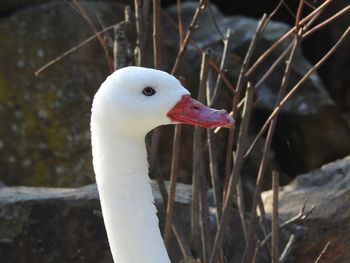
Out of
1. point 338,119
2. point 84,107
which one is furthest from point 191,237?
point 338,119

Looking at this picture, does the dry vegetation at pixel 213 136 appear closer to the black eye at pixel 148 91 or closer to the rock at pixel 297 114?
the black eye at pixel 148 91

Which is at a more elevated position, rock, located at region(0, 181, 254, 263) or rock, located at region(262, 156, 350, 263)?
rock, located at region(262, 156, 350, 263)

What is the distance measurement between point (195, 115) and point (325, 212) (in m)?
1.36

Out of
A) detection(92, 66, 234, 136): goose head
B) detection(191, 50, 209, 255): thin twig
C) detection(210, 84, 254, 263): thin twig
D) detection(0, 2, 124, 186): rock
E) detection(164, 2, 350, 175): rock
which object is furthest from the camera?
detection(164, 2, 350, 175): rock

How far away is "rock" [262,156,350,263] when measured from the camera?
3.82m

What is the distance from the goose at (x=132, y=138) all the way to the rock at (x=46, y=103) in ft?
11.8

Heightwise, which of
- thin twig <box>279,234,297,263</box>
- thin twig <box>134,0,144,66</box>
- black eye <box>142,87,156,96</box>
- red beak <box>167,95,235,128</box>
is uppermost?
black eye <box>142,87,156,96</box>

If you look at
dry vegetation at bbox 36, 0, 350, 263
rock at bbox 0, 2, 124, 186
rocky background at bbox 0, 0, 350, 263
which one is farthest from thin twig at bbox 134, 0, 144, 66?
rock at bbox 0, 2, 124, 186

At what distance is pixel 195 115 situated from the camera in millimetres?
2736

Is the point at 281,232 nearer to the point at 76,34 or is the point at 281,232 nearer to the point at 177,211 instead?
the point at 177,211

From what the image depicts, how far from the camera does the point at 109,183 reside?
2.72 meters

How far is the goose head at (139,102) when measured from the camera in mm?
2641

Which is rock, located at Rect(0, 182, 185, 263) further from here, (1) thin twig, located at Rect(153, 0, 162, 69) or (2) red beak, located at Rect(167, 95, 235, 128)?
(2) red beak, located at Rect(167, 95, 235, 128)

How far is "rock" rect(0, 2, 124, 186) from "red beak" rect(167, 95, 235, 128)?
3640mm
